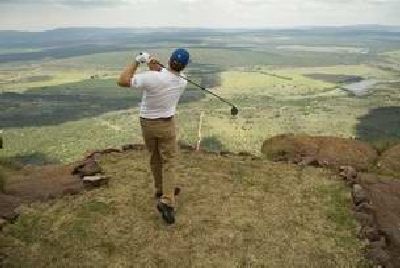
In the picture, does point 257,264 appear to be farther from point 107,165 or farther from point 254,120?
point 254,120

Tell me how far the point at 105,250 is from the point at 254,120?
92.7m

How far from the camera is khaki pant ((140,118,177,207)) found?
10.2 m

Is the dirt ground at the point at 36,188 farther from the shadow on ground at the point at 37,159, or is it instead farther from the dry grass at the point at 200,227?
the shadow on ground at the point at 37,159

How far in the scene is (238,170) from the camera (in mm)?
14117

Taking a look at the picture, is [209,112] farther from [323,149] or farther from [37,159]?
[323,149]

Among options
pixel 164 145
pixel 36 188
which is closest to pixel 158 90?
pixel 164 145

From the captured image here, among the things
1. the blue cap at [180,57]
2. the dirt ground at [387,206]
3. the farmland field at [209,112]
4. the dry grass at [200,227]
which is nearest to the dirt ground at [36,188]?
the dry grass at [200,227]

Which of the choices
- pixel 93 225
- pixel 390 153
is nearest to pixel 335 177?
pixel 390 153

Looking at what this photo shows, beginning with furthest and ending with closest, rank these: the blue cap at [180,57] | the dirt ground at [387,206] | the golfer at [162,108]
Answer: the dirt ground at [387,206] < the blue cap at [180,57] < the golfer at [162,108]

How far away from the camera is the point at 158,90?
9.73 meters

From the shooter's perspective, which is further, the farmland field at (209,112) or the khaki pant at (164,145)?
the farmland field at (209,112)

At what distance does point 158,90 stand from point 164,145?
50.1 inches

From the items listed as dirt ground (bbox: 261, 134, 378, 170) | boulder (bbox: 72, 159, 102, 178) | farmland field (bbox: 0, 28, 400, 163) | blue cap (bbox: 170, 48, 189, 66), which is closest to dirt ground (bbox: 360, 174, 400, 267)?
dirt ground (bbox: 261, 134, 378, 170)

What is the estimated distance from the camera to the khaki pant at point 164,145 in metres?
10.2
